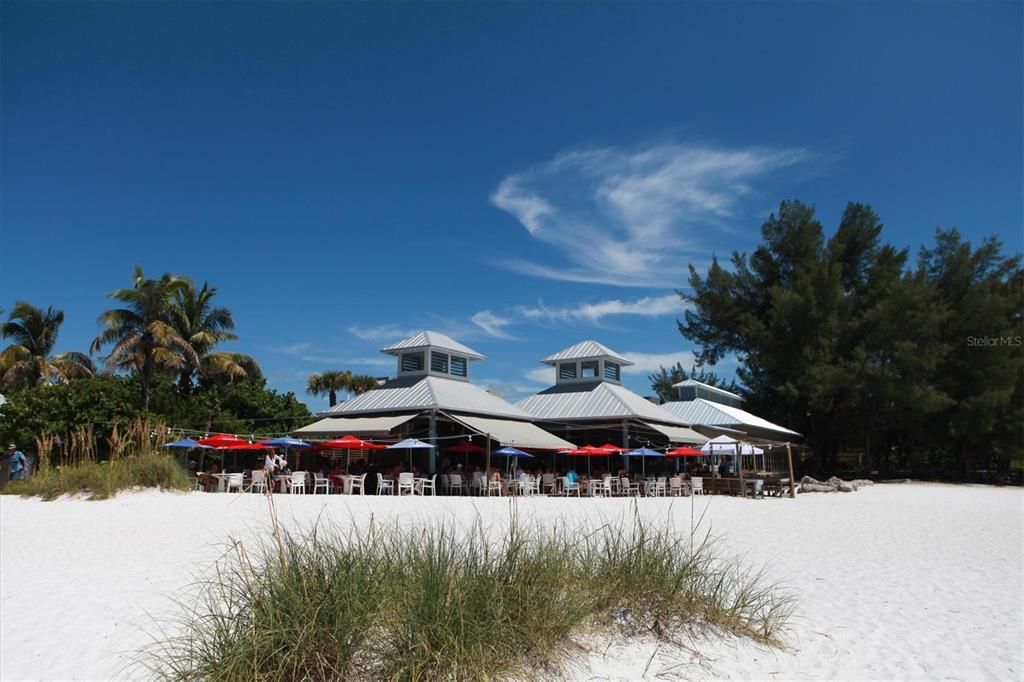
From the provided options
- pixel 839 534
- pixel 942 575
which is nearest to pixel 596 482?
pixel 839 534

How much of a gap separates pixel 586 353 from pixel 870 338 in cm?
1283

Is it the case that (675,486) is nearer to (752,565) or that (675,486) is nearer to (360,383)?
(752,565)

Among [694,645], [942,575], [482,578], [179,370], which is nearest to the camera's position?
[482,578]

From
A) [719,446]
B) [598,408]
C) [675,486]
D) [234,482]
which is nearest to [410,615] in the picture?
[234,482]

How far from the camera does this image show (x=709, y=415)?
1254 inches

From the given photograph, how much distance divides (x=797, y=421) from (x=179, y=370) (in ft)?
92.8

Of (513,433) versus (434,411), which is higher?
(434,411)

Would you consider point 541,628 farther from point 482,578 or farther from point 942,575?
point 942,575

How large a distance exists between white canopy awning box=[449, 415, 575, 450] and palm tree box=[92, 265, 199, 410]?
11612 millimetres

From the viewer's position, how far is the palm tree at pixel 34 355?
31.5m

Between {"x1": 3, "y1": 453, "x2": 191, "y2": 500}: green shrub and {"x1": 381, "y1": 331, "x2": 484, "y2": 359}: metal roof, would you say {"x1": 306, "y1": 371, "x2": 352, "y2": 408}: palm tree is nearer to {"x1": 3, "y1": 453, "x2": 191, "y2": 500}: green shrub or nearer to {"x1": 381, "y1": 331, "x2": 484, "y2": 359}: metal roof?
{"x1": 381, "y1": 331, "x2": 484, "y2": 359}: metal roof

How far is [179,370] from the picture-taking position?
2944 centimetres

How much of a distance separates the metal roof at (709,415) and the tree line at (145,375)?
50.9ft

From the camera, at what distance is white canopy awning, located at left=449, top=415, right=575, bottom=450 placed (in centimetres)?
2317
